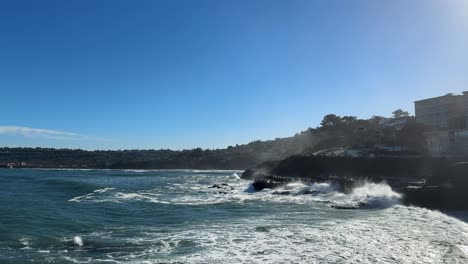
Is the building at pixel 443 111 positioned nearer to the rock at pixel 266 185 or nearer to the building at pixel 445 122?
the building at pixel 445 122

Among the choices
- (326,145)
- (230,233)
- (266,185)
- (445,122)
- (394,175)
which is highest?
(445,122)

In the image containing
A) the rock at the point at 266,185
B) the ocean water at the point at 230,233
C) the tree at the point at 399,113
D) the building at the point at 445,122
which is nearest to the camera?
the ocean water at the point at 230,233

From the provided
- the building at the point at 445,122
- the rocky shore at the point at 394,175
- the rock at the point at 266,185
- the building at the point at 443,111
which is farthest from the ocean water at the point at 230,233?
the building at the point at 443,111

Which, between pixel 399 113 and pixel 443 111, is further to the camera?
pixel 399 113

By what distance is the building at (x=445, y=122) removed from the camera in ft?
161

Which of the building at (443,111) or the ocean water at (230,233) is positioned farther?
the building at (443,111)

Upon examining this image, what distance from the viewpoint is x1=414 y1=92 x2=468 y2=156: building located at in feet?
161

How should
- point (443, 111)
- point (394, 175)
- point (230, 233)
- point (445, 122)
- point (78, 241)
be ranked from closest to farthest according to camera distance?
1. point (78, 241)
2. point (230, 233)
3. point (394, 175)
4. point (445, 122)
5. point (443, 111)

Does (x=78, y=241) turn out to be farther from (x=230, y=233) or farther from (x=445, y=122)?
(x=445, y=122)

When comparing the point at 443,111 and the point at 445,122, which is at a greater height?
the point at 443,111

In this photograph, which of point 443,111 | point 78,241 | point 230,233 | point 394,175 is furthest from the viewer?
point 443,111

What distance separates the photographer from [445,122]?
55.4m

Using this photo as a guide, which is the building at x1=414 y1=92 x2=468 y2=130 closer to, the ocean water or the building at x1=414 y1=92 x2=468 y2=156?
the building at x1=414 y1=92 x2=468 y2=156

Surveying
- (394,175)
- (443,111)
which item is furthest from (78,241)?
(443,111)
